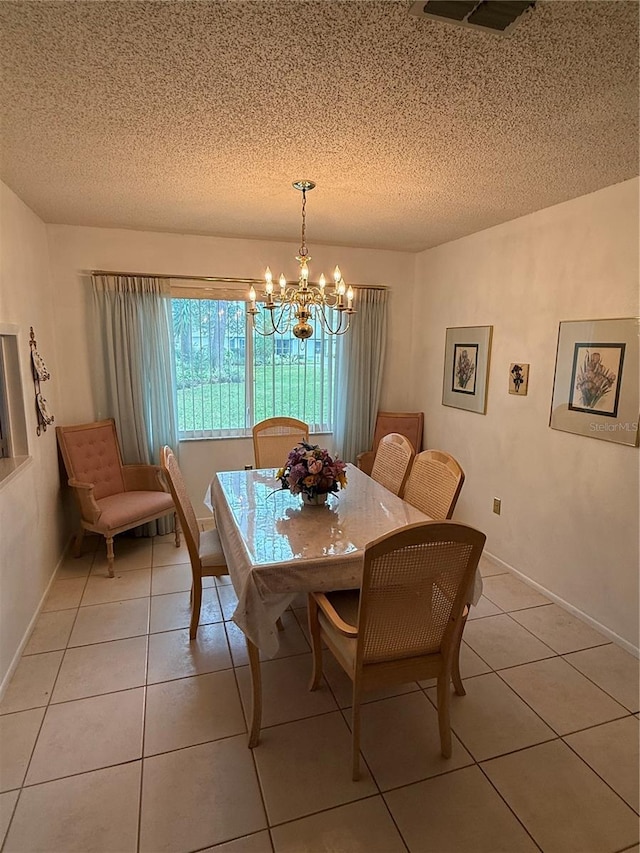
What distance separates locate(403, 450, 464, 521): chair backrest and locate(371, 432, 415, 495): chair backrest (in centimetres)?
16

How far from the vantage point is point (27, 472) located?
8.70ft

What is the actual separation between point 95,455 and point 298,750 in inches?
105

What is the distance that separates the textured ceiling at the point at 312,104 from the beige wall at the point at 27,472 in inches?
14.1

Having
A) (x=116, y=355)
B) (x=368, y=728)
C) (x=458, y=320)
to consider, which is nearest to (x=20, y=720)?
(x=368, y=728)

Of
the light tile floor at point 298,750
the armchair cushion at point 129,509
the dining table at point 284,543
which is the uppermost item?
the dining table at point 284,543

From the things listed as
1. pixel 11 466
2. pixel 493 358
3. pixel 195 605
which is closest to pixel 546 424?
pixel 493 358

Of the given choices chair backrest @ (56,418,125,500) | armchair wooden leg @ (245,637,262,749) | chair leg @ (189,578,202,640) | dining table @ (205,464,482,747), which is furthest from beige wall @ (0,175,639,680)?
armchair wooden leg @ (245,637,262,749)

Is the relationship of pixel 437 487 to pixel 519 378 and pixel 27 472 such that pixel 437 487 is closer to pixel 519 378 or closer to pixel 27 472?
pixel 519 378

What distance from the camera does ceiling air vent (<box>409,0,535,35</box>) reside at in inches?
44.6

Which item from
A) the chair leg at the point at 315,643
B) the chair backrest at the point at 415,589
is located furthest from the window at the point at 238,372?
the chair backrest at the point at 415,589

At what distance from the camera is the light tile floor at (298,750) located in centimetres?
154

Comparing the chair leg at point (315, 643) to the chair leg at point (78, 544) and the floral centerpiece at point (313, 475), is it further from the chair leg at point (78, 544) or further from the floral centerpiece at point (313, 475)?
the chair leg at point (78, 544)

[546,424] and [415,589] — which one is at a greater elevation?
[546,424]

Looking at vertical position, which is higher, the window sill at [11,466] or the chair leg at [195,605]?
the window sill at [11,466]
